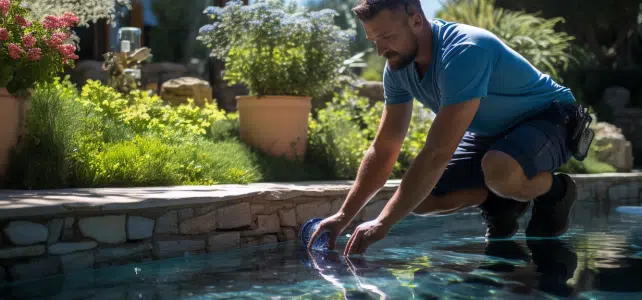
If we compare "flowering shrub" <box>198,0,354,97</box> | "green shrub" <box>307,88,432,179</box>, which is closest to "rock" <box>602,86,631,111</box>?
"green shrub" <box>307,88,432,179</box>

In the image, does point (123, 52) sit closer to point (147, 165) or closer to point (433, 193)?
point (147, 165)

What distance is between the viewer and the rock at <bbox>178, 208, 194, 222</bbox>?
142 inches

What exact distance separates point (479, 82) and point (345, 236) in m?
2.09

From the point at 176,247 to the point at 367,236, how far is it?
4.58 ft

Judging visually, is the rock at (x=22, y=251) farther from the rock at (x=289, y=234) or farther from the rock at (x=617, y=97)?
the rock at (x=617, y=97)

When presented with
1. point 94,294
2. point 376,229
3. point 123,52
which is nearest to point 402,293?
point 376,229

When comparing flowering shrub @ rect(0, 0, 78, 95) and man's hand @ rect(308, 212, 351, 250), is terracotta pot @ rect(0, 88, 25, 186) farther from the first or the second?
man's hand @ rect(308, 212, 351, 250)

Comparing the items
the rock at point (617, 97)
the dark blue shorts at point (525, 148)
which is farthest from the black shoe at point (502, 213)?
the rock at point (617, 97)

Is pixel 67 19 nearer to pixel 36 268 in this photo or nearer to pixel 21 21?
pixel 21 21

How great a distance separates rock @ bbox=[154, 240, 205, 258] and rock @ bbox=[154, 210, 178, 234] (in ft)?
0.18

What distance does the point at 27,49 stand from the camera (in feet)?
13.8

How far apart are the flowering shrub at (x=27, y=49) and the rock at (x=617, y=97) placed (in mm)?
11083

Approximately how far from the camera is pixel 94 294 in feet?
8.49

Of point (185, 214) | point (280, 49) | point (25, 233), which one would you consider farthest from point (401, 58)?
point (280, 49)
